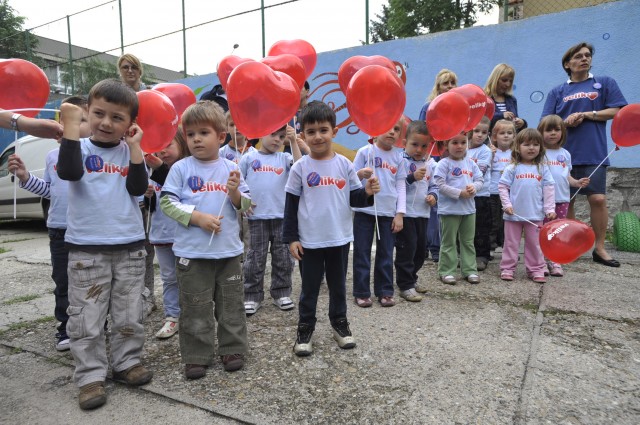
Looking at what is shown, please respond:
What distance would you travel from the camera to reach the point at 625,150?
235 inches

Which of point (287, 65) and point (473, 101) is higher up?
point (287, 65)

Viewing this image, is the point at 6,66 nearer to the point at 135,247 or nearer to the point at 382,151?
the point at 135,247

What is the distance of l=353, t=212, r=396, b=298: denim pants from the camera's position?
131 inches

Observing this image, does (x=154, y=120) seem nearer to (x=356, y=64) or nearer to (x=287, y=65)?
(x=287, y=65)

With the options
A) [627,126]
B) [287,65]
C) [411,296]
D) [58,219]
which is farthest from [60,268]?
[627,126]

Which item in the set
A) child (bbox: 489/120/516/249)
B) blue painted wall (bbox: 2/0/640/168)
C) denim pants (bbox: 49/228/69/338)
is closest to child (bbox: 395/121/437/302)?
child (bbox: 489/120/516/249)

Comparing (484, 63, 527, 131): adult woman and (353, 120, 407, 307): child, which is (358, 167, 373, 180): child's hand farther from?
(484, 63, 527, 131): adult woman

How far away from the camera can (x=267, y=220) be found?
3.37 metres

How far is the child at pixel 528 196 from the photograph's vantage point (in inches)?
156

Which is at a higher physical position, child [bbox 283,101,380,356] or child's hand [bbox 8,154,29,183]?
child's hand [bbox 8,154,29,183]

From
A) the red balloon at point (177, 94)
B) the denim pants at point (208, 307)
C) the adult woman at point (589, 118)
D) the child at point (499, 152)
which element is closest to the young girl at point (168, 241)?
the red balloon at point (177, 94)

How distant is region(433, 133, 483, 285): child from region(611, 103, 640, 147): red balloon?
4.55 ft

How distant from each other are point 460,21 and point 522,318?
16.3 metres

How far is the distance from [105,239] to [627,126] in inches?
177
